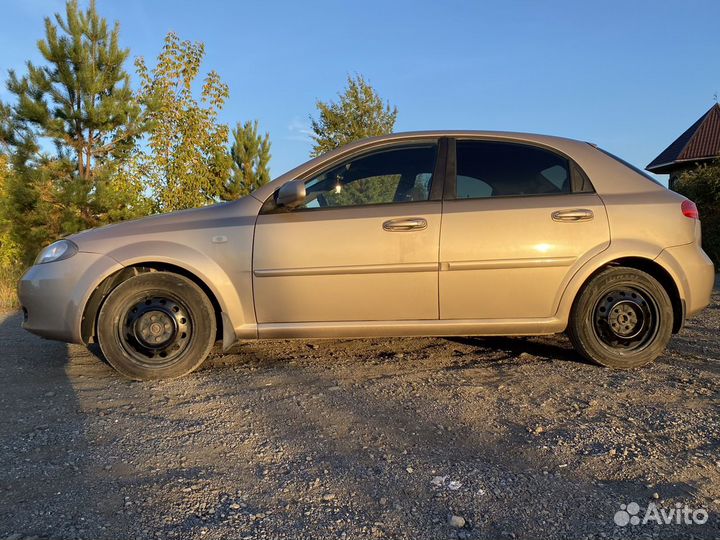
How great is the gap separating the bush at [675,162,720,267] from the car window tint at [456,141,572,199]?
10.2 meters

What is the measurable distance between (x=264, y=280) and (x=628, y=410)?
7.95ft

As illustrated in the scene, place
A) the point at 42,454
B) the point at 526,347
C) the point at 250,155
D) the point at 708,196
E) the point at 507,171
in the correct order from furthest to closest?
1. the point at 250,155
2. the point at 708,196
3. the point at 526,347
4. the point at 507,171
5. the point at 42,454

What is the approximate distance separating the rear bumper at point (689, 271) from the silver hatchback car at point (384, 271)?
1 centimetres

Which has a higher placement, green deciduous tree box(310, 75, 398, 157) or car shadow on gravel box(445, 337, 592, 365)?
green deciduous tree box(310, 75, 398, 157)

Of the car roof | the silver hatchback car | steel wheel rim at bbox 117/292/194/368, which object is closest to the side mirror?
the silver hatchback car

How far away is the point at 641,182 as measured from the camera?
12.8 feet

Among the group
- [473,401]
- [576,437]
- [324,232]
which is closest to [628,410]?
[576,437]

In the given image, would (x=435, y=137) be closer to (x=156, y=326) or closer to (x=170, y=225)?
(x=170, y=225)

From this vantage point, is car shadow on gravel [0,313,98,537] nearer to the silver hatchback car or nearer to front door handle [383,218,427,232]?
the silver hatchback car

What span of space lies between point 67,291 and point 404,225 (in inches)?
94.5

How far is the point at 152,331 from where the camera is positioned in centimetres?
365

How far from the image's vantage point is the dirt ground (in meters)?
1.90

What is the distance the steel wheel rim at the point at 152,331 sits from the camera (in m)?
3.64

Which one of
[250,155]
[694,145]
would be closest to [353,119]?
[250,155]
